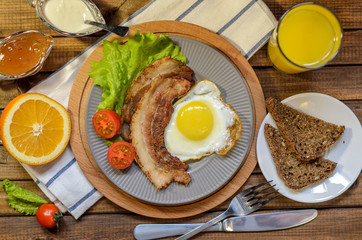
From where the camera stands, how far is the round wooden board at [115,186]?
3045mm

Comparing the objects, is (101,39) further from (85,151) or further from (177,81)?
(85,151)

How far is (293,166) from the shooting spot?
120 inches

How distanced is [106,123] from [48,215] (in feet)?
3.41

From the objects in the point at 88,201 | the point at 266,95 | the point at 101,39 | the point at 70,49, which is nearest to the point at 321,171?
the point at 266,95

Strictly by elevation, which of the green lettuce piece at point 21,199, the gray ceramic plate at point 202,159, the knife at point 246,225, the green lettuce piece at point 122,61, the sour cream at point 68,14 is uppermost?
the sour cream at point 68,14

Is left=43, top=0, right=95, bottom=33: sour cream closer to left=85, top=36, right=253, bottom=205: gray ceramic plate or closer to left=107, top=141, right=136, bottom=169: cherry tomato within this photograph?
left=85, top=36, right=253, bottom=205: gray ceramic plate

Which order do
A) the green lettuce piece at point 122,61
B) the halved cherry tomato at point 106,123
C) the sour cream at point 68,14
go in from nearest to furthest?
the halved cherry tomato at point 106,123 < the green lettuce piece at point 122,61 < the sour cream at point 68,14

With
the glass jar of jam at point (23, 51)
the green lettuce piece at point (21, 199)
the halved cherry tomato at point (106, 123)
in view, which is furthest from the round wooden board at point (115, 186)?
the green lettuce piece at point (21, 199)

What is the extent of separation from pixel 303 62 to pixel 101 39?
1.94 metres

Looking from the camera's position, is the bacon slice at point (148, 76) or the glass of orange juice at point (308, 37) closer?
the glass of orange juice at point (308, 37)

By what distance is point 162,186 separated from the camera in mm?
2959

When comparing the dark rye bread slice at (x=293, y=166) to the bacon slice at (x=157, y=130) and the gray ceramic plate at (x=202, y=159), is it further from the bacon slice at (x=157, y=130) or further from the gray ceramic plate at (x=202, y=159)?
the bacon slice at (x=157, y=130)

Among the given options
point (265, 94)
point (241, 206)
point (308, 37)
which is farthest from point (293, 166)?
point (308, 37)

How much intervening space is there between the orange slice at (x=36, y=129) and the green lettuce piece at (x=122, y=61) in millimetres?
403
